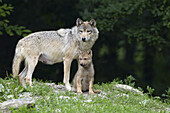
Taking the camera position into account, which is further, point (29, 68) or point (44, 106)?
point (29, 68)

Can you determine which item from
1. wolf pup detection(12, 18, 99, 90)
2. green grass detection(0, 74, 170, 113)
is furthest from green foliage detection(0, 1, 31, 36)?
green grass detection(0, 74, 170, 113)

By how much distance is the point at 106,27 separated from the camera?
13602mm

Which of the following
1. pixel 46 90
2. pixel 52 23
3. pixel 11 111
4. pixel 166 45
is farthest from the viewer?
pixel 52 23

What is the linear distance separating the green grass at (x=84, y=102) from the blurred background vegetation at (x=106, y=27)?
10.6 feet

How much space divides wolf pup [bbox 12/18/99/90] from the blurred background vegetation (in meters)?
1.72

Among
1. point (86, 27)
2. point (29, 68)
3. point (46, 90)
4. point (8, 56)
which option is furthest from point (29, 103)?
point (8, 56)

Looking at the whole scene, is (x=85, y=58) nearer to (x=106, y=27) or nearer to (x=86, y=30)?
(x=86, y=30)

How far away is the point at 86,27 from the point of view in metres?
9.76

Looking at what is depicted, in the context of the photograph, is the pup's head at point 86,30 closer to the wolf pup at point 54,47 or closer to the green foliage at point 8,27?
the wolf pup at point 54,47

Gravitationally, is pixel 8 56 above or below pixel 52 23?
below

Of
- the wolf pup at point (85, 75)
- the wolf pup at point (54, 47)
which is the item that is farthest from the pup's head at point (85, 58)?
the wolf pup at point (54, 47)

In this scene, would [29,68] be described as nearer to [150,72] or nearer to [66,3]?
[66,3]

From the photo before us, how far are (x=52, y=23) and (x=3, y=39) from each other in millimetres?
2253

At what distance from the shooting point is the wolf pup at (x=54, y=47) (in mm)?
9666
